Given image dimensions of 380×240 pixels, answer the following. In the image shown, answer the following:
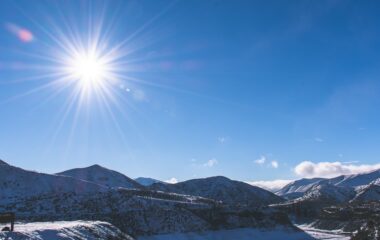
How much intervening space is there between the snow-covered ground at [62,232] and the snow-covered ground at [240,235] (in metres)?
43.9

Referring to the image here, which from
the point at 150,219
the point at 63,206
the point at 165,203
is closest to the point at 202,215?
the point at 165,203

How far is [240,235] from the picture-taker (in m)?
140

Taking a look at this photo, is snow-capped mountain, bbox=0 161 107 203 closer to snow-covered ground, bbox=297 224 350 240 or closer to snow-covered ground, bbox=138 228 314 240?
snow-covered ground, bbox=138 228 314 240

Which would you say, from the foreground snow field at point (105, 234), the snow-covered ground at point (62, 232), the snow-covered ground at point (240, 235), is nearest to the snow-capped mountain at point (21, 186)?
the snow-covered ground at point (240, 235)

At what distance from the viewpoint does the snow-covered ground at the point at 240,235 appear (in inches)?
4820

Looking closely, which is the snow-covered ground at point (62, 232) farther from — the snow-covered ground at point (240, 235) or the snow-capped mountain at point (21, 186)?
the snow-capped mountain at point (21, 186)

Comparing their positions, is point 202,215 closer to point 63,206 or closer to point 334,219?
point 63,206

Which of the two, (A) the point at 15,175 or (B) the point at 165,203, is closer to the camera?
(B) the point at 165,203

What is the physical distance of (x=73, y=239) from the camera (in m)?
58.6

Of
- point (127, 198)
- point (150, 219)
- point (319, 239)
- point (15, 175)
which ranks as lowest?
point (319, 239)

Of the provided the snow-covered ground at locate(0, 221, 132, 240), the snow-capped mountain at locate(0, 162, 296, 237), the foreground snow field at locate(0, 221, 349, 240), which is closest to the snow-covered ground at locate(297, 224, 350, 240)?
the foreground snow field at locate(0, 221, 349, 240)

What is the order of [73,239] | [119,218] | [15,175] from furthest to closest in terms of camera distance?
[15,175] → [119,218] → [73,239]

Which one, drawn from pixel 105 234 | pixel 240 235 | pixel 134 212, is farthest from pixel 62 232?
pixel 240 235

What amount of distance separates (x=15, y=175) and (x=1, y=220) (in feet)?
476
